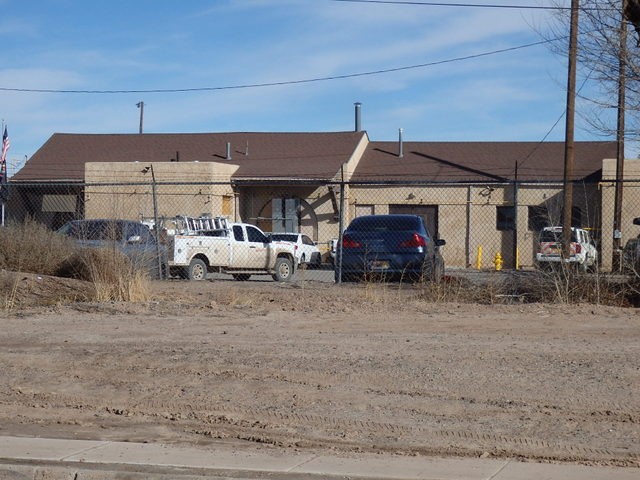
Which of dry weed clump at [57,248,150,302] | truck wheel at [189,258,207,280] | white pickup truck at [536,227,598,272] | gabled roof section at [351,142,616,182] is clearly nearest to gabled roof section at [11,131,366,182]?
gabled roof section at [351,142,616,182]

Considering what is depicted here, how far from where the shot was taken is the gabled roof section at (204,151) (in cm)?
4025

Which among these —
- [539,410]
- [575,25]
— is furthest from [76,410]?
[575,25]

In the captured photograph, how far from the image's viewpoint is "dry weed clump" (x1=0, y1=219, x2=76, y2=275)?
16.3 metres

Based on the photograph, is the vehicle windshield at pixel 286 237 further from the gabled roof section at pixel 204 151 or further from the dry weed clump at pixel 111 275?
the dry weed clump at pixel 111 275

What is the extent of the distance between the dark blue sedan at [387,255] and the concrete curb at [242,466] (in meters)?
9.13

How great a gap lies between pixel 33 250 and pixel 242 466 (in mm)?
10800

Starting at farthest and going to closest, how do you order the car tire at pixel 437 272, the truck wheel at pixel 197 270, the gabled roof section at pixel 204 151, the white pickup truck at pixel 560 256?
1. the gabled roof section at pixel 204 151
2. the truck wheel at pixel 197 270
3. the car tire at pixel 437 272
4. the white pickup truck at pixel 560 256

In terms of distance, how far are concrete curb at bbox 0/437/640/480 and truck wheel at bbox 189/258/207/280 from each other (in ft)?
42.2

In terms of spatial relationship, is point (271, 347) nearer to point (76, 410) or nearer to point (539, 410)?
point (76, 410)

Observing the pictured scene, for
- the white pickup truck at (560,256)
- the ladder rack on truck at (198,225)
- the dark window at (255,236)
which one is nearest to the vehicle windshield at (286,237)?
the dark window at (255,236)

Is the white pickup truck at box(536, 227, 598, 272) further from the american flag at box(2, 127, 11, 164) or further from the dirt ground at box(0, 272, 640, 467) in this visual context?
the american flag at box(2, 127, 11, 164)

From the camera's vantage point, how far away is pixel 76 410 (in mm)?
8633

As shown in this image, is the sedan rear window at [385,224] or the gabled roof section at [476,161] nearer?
the sedan rear window at [385,224]

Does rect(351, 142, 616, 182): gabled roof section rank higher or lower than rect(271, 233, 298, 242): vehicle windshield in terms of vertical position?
higher
